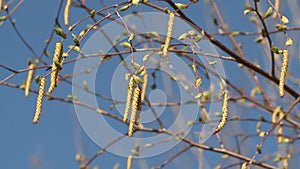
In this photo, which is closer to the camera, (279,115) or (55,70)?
(55,70)

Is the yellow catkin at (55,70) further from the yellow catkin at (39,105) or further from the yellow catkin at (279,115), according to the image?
the yellow catkin at (279,115)

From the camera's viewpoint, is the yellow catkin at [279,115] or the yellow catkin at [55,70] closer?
the yellow catkin at [55,70]

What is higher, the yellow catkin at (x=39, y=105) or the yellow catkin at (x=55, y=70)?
the yellow catkin at (x=55, y=70)

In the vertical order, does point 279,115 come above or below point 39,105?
above

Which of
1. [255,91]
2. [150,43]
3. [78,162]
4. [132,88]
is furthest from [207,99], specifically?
[132,88]

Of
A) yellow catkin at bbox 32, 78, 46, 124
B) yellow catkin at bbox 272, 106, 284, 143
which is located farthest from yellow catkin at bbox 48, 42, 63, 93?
yellow catkin at bbox 272, 106, 284, 143

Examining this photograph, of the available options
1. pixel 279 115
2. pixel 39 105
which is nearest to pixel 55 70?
pixel 39 105

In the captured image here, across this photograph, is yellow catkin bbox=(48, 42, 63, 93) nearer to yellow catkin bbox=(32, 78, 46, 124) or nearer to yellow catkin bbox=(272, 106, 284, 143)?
yellow catkin bbox=(32, 78, 46, 124)

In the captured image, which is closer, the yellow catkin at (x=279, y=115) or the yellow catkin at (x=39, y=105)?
the yellow catkin at (x=39, y=105)

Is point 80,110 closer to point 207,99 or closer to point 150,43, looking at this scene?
point 150,43

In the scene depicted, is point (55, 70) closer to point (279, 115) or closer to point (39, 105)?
point (39, 105)

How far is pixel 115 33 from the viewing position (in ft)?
7.86

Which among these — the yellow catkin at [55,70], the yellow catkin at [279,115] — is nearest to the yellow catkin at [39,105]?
the yellow catkin at [55,70]

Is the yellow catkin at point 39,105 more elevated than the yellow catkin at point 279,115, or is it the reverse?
the yellow catkin at point 279,115
